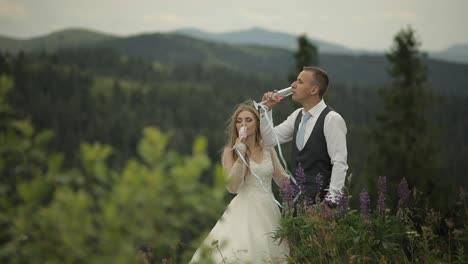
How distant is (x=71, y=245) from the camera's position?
5.97 feet

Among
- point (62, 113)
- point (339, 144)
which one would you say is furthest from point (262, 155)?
point (62, 113)

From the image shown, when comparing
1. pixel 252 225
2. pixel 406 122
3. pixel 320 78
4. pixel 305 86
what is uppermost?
pixel 320 78

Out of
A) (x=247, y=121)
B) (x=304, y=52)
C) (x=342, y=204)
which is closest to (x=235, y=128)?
(x=247, y=121)

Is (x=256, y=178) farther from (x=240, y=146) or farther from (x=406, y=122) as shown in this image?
(x=406, y=122)

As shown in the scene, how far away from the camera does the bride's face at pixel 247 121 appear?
20.8 ft

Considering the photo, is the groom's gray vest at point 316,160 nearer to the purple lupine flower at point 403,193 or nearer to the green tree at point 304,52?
the purple lupine flower at point 403,193

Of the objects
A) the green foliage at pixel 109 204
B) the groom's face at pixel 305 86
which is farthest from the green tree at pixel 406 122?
the green foliage at pixel 109 204

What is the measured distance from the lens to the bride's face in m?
6.34

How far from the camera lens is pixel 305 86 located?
6223 millimetres

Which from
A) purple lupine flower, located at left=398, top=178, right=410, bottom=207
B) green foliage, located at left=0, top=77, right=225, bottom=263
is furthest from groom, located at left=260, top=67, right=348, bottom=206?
green foliage, located at left=0, top=77, right=225, bottom=263

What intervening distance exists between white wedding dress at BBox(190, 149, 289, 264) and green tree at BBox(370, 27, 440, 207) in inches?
1597

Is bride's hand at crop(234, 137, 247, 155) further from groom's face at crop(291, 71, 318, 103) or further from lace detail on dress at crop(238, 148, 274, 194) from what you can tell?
groom's face at crop(291, 71, 318, 103)

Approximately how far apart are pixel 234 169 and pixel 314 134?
919 mm

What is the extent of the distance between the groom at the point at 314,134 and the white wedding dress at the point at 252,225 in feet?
1.27
